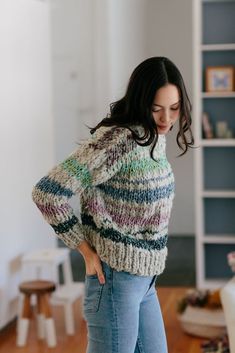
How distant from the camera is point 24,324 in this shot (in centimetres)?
377

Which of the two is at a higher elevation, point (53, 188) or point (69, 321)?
point (53, 188)

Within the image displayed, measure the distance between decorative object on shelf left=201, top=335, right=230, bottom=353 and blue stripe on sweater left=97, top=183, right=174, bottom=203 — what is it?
179cm

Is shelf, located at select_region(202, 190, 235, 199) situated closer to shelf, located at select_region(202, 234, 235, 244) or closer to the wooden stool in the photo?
shelf, located at select_region(202, 234, 235, 244)

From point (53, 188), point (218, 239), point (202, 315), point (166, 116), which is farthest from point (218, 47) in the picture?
point (53, 188)

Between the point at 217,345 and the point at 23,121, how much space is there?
1604 millimetres

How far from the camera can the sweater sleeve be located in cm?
180

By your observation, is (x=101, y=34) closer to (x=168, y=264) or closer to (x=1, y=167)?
(x=168, y=264)

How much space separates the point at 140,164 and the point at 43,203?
26 centimetres

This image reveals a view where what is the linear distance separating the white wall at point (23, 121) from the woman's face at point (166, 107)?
2.08m

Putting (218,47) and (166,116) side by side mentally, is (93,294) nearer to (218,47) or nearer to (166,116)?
(166,116)

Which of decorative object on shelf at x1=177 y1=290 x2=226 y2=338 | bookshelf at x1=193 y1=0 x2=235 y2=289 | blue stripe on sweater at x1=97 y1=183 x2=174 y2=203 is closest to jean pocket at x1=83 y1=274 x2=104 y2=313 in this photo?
blue stripe on sweater at x1=97 y1=183 x2=174 y2=203

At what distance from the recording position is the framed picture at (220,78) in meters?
4.53

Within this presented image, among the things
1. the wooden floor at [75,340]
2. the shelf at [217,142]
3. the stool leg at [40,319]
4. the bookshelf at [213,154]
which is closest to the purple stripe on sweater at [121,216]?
the wooden floor at [75,340]

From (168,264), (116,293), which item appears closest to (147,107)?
(116,293)
